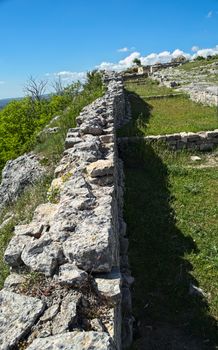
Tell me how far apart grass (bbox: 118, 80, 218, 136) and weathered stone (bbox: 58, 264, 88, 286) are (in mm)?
9516

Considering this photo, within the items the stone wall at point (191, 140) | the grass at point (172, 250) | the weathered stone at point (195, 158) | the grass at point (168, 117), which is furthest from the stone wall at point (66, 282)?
the grass at point (168, 117)

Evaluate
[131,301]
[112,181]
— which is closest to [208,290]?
[131,301]

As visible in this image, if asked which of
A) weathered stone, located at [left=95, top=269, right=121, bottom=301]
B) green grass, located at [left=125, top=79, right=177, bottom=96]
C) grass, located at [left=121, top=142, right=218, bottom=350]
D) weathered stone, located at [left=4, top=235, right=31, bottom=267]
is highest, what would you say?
green grass, located at [left=125, top=79, right=177, bottom=96]

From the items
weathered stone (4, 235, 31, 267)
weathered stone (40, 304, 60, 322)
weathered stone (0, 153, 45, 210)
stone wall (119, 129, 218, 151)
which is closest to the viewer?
weathered stone (40, 304, 60, 322)

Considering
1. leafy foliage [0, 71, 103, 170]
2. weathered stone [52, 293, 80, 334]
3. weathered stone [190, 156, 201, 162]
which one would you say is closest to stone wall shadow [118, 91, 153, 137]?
weathered stone [190, 156, 201, 162]

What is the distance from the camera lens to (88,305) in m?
3.06

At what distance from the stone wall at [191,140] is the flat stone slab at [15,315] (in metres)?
9.19

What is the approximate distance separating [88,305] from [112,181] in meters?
2.54

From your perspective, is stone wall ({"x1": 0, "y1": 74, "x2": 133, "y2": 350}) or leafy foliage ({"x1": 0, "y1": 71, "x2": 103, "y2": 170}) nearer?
stone wall ({"x1": 0, "y1": 74, "x2": 133, "y2": 350})

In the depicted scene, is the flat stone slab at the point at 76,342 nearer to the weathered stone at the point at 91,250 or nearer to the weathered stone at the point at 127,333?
the weathered stone at the point at 91,250

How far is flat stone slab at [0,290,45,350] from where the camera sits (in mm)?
2686

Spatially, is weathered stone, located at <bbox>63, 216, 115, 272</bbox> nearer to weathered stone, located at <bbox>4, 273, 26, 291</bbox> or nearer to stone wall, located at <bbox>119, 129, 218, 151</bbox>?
weathered stone, located at <bbox>4, 273, 26, 291</bbox>

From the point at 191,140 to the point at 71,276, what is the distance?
940cm

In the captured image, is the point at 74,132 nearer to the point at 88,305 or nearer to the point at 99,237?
the point at 99,237
